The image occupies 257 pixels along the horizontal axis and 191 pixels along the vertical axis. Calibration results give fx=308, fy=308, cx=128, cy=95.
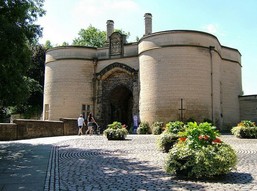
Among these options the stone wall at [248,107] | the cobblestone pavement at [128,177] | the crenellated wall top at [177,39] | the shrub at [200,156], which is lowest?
the cobblestone pavement at [128,177]

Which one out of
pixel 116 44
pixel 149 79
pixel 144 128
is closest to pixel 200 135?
pixel 144 128

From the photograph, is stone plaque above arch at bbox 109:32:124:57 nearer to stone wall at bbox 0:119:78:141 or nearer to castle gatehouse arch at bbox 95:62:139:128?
castle gatehouse arch at bbox 95:62:139:128

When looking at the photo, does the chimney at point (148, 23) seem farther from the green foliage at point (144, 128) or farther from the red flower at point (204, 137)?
the red flower at point (204, 137)

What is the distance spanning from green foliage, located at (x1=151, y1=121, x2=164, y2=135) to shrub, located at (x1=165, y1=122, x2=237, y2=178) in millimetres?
15840

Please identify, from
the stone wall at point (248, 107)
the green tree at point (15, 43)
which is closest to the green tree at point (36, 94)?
the stone wall at point (248, 107)

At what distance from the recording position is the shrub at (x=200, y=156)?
6375mm

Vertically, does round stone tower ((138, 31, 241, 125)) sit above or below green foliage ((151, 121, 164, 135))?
above

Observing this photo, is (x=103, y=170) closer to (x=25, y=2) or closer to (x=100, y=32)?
(x=25, y=2)

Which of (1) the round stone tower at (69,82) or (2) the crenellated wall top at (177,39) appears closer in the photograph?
(2) the crenellated wall top at (177,39)

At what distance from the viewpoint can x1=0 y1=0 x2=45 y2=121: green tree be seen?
31.3 feet

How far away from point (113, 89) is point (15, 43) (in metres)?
19.3

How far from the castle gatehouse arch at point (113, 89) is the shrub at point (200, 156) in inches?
767

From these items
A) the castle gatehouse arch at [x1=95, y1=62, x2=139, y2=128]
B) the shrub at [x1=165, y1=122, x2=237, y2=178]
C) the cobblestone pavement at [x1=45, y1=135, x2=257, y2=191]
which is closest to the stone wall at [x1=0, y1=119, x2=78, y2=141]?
the castle gatehouse arch at [x1=95, y1=62, x2=139, y2=128]

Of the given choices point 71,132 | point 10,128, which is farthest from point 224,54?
point 10,128
